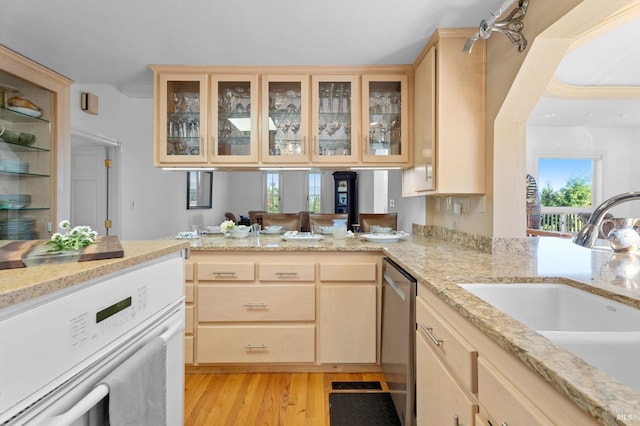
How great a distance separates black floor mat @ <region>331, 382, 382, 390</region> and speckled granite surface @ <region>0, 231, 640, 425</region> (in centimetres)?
87

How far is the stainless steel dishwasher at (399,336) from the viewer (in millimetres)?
1495

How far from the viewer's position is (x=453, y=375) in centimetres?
101

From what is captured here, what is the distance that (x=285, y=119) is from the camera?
263 centimetres

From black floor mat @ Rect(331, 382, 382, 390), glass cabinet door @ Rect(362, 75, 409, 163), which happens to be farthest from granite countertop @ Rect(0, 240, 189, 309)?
glass cabinet door @ Rect(362, 75, 409, 163)

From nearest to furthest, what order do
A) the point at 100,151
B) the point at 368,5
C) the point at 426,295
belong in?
1. the point at 426,295
2. the point at 368,5
3. the point at 100,151

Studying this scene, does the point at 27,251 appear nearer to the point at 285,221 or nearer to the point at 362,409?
the point at 362,409

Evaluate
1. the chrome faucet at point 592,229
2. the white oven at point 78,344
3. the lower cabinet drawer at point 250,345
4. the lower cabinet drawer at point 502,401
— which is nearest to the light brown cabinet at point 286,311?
the lower cabinet drawer at point 250,345

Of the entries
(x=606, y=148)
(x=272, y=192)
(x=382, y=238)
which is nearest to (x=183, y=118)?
(x=382, y=238)

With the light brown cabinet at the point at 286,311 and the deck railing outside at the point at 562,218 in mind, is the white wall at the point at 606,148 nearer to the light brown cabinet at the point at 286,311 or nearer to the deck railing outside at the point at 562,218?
the deck railing outside at the point at 562,218

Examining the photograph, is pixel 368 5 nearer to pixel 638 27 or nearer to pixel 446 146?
pixel 446 146

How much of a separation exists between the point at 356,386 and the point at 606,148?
679 centimetres

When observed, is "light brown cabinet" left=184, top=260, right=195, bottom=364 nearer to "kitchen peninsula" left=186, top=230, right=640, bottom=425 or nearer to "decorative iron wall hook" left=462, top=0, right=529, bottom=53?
"kitchen peninsula" left=186, top=230, right=640, bottom=425

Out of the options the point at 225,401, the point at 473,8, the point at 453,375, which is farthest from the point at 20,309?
the point at 473,8

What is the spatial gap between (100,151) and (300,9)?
3.17 metres
